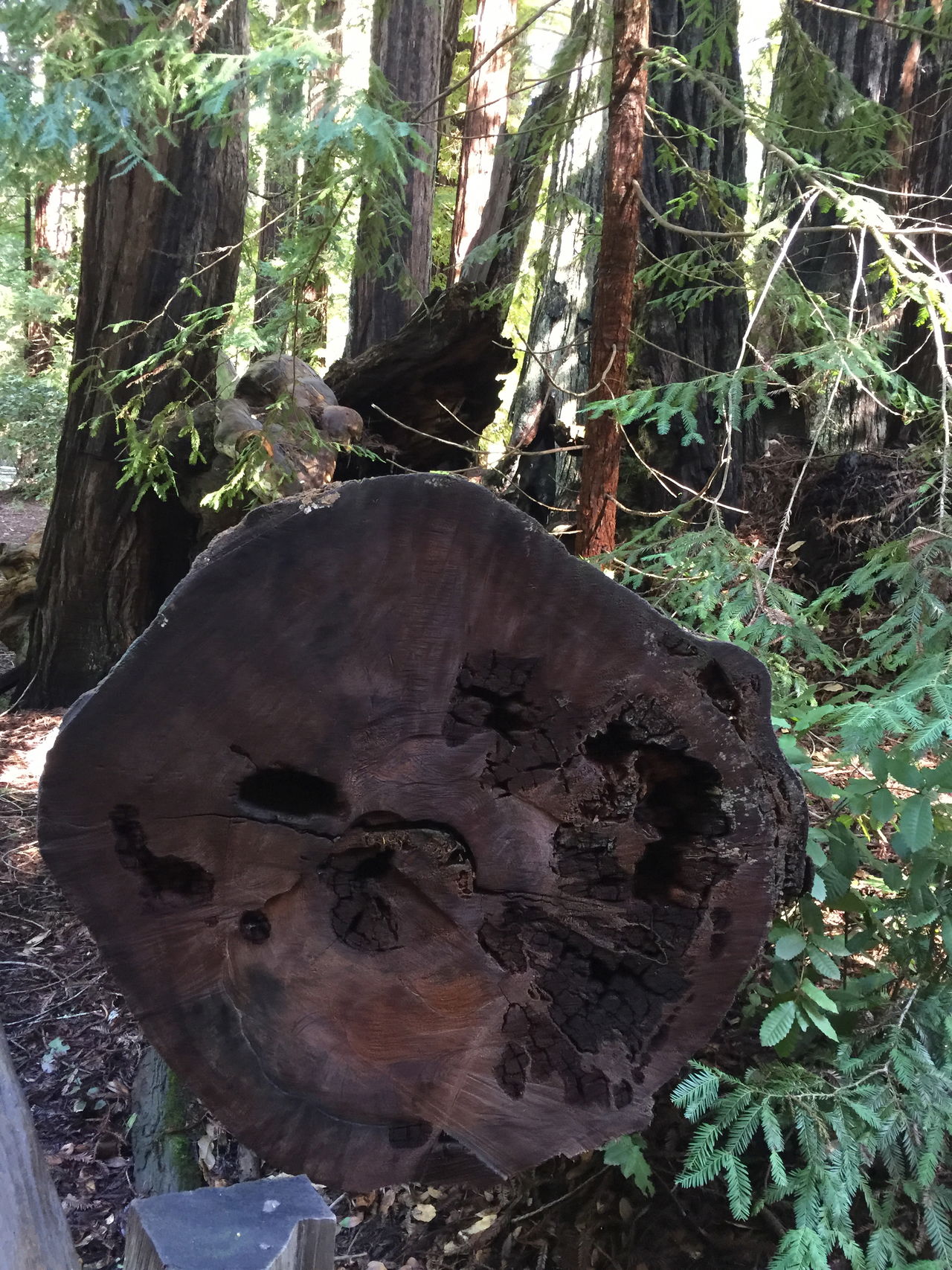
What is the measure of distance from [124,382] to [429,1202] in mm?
4360

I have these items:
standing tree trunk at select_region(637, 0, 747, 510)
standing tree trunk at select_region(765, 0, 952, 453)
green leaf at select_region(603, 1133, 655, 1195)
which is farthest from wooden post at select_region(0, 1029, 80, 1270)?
standing tree trunk at select_region(765, 0, 952, 453)

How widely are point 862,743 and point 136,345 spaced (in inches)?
190

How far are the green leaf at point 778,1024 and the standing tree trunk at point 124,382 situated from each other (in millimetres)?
4312

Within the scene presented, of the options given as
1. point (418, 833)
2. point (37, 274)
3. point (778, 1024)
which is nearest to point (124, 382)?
point (418, 833)

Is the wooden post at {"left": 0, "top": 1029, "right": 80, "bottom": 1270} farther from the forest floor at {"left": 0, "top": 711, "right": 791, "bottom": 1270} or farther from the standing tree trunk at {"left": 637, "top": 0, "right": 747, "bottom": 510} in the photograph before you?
the standing tree trunk at {"left": 637, "top": 0, "right": 747, "bottom": 510}

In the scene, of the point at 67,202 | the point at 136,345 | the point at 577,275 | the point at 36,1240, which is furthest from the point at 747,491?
the point at 67,202

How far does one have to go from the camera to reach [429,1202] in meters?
2.38

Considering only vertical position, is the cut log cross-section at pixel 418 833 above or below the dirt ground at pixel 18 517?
above

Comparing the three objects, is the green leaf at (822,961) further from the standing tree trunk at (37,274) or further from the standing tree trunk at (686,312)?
the standing tree trunk at (37,274)

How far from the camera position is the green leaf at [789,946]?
6.78 feet

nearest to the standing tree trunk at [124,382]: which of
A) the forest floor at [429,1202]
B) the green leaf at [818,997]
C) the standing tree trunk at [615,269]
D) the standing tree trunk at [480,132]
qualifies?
the standing tree trunk at [615,269]

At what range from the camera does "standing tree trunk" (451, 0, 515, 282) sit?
8508 millimetres

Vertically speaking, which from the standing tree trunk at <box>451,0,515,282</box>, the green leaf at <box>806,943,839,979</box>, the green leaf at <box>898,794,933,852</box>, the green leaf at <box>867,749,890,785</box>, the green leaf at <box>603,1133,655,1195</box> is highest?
the standing tree trunk at <box>451,0,515,282</box>

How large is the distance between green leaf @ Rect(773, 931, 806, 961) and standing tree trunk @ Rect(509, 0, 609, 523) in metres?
2.94
